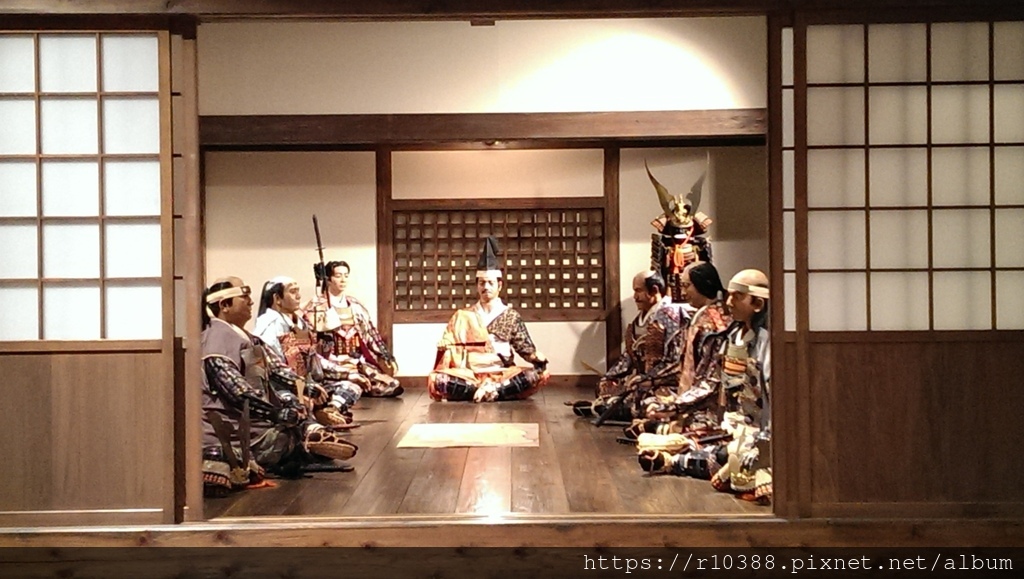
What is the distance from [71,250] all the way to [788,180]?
8.49 ft

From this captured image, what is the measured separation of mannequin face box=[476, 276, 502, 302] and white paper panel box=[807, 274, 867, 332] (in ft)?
15.6

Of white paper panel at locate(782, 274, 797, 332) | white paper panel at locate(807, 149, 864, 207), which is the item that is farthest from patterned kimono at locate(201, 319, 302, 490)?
white paper panel at locate(807, 149, 864, 207)

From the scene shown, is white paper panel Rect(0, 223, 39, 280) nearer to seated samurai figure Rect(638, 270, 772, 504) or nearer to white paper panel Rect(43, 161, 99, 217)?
white paper panel Rect(43, 161, 99, 217)

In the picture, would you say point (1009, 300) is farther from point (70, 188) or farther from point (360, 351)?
point (360, 351)

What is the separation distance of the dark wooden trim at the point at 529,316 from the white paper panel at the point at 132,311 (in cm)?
534

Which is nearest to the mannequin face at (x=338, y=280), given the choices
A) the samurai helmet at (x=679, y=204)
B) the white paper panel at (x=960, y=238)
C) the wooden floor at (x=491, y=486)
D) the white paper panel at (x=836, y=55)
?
the wooden floor at (x=491, y=486)

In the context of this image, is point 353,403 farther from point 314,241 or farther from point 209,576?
point 209,576

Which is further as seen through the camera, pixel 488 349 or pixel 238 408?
pixel 488 349

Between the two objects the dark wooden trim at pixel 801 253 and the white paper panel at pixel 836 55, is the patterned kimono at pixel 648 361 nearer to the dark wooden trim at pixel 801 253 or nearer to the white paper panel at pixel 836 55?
the dark wooden trim at pixel 801 253

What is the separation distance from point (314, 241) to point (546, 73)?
2.80 meters

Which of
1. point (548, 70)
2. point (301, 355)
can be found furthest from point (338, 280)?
point (548, 70)

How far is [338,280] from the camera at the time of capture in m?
8.39

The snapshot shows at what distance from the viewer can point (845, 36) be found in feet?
12.2

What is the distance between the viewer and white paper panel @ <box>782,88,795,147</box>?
12.2 feet
